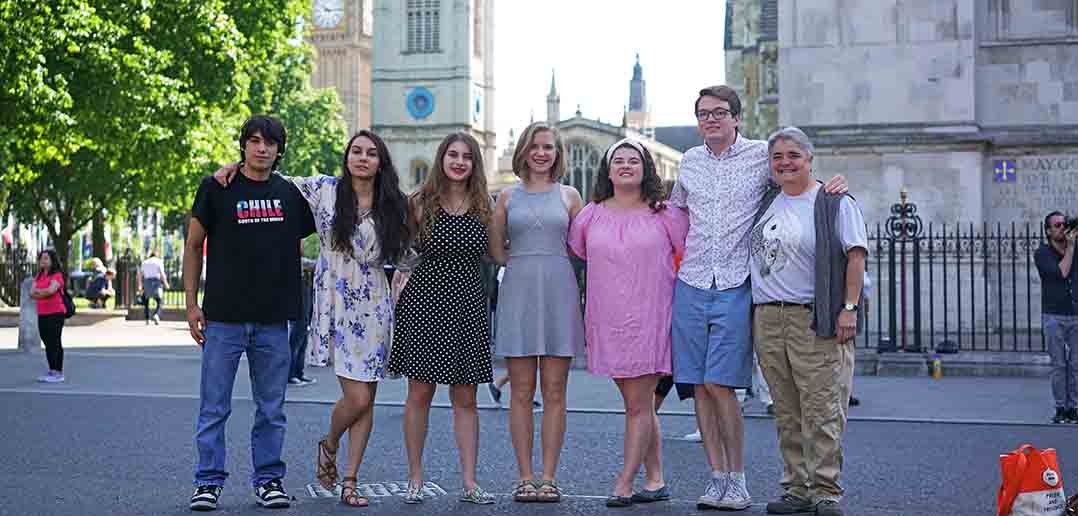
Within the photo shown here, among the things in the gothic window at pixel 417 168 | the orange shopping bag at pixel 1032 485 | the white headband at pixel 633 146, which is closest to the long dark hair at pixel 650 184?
the white headband at pixel 633 146

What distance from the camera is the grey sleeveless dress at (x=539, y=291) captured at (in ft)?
23.0

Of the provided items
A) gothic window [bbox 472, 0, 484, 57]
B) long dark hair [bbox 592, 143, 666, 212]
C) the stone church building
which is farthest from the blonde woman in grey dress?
gothic window [bbox 472, 0, 484, 57]

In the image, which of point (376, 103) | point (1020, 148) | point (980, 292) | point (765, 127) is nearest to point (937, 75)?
point (1020, 148)

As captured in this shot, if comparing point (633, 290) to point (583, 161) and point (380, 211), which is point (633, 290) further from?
point (583, 161)

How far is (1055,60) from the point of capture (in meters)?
20.4

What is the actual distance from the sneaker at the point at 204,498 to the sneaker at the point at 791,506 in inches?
105

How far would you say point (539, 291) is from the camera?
7.02m

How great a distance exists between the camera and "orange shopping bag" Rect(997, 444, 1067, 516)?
596 cm

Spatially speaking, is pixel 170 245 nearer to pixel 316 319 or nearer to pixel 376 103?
pixel 376 103

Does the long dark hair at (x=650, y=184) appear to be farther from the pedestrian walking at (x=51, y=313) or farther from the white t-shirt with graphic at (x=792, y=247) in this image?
the pedestrian walking at (x=51, y=313)

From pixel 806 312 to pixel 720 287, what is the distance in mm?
430

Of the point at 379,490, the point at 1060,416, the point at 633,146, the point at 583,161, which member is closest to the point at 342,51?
the point at 583,161

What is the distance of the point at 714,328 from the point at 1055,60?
50.7 ft

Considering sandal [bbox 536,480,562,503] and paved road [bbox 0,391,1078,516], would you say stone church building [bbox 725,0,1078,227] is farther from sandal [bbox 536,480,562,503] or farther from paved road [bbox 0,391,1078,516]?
sandal [bbox 536,480,562,503]
